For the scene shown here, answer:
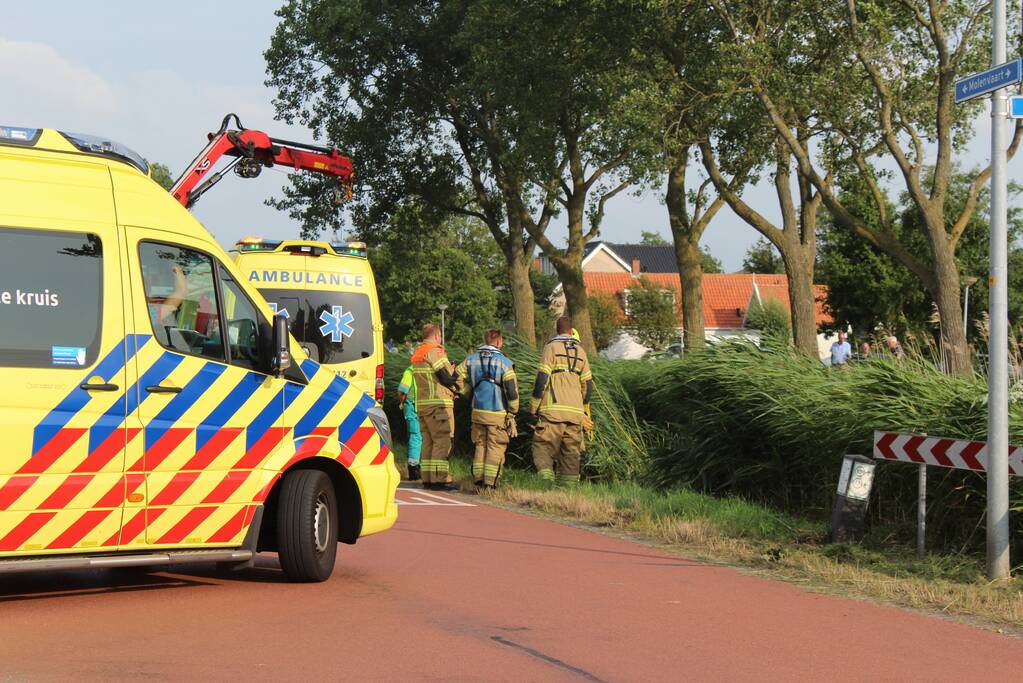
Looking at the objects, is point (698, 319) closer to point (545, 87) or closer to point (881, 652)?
point (545, 87)

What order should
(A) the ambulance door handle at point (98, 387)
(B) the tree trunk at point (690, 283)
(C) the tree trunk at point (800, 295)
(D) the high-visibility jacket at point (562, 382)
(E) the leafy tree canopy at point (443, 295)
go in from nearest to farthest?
(A) the ambulance door handle at point (98, 387) < (D) the high-visibility jacket at point (562, 382) < (C) the tree trunk at point (800, 295) < (B) the tree trunk at point (690, 283) < (E) the leafy tree canopy at point (443, 295)

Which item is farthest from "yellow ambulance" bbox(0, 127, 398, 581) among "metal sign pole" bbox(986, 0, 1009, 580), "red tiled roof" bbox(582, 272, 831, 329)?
"red tiled roof" bbox(582, 272, 831, 329)

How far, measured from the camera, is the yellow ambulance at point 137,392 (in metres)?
7.60

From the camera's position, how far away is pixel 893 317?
164ft

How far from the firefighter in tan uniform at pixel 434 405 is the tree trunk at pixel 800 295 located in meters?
11.6

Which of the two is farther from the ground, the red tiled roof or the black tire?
the red tiled roof

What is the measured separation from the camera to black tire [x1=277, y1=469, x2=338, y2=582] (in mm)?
8617

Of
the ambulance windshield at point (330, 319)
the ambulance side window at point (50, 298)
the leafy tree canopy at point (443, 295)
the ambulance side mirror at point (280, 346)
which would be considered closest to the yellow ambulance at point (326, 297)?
the ambulance windshield at point (330, 319)

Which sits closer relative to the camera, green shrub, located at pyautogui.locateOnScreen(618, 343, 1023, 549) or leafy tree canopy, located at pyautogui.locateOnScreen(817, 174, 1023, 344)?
green shrub, located at pyautogui.locateOnScreen(618, 343, 1023, 549)

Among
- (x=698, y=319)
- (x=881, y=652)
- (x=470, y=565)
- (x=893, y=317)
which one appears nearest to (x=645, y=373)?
(x=470, y=565)

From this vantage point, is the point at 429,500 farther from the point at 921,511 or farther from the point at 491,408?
the point at 921,511

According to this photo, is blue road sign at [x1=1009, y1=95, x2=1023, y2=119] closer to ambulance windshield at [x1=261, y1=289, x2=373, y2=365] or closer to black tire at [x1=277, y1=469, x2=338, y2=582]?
black tire at [x1=277, y1=469, x2=338, y2=582]

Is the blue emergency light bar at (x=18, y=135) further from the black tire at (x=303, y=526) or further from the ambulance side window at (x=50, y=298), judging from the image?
the black tire at (x=303, y=526)

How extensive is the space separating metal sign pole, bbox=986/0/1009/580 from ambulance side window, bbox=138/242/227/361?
522 cm
